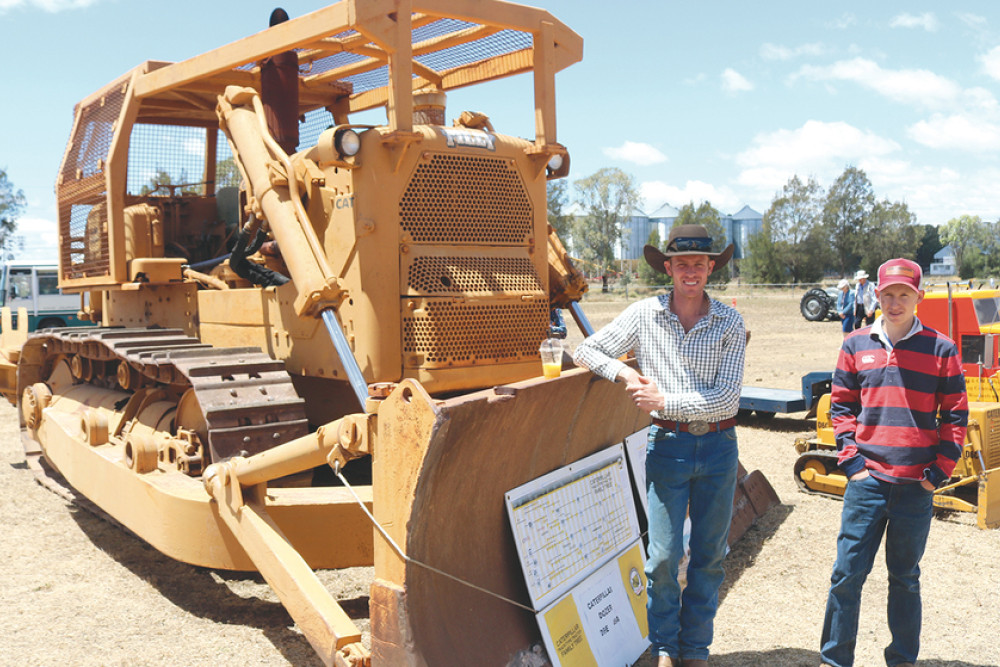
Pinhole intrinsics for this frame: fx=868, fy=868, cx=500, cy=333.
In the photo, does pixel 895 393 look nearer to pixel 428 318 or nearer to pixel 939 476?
pixel 939 476

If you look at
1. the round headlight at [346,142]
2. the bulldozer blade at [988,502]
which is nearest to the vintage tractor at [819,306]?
the bulldozer blade at [988,502]

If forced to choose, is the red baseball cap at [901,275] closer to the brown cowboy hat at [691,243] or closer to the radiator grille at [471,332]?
the brown cowboy hat at [691,243]

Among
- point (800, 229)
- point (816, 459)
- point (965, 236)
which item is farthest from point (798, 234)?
point (816, 459)

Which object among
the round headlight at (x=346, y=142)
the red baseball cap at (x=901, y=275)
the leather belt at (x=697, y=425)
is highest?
the round headlight at (x=346, y=142)

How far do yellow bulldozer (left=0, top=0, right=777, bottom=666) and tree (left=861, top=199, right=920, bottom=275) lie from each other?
6328cm

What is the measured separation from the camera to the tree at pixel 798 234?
213 feet

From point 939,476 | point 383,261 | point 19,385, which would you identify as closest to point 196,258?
point 19,385

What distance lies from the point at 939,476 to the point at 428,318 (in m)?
2.69

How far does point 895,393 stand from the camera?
3.86 metres

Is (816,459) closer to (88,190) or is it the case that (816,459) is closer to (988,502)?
(988,502)

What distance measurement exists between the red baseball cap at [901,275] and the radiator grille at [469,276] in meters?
2.13

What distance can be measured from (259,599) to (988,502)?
17.3 feet

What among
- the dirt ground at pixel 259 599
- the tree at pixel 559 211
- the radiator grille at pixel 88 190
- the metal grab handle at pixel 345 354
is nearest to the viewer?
the dirt ground at pixel 259 599

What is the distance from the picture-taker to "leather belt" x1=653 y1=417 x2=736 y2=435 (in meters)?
3.67
